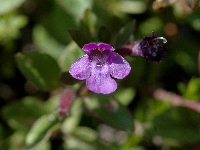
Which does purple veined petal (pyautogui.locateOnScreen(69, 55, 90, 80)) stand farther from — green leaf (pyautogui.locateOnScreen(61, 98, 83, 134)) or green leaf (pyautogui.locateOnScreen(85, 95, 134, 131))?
green leaf (pyautogui.locateOnScreen(61, 98, 83, 134))

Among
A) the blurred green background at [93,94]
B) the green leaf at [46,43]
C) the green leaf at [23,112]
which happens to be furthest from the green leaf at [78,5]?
the green leaf at [23,112]

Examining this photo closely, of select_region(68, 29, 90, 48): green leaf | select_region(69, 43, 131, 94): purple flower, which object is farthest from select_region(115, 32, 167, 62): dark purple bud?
select_region(68, 29, 90, 48): green leaf

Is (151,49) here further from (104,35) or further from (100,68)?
(104,35)

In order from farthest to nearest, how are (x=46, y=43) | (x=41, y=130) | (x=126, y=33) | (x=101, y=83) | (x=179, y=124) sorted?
(x=46, y=43) → (x=179, y=124) → (x=41, y=130) → (x=126, y=33) → (x=101, y=83)

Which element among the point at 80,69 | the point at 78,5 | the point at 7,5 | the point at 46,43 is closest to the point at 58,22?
the point at 46,43

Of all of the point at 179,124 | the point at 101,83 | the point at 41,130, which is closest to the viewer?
the point at 101,83

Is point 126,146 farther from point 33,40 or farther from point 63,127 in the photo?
point 33,40

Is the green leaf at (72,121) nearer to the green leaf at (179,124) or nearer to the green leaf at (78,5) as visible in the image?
the green leaf at (179,124)

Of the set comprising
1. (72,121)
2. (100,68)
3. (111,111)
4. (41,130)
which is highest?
(100,68)

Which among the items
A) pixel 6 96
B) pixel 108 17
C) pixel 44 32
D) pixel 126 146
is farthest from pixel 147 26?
pixel 6 96
